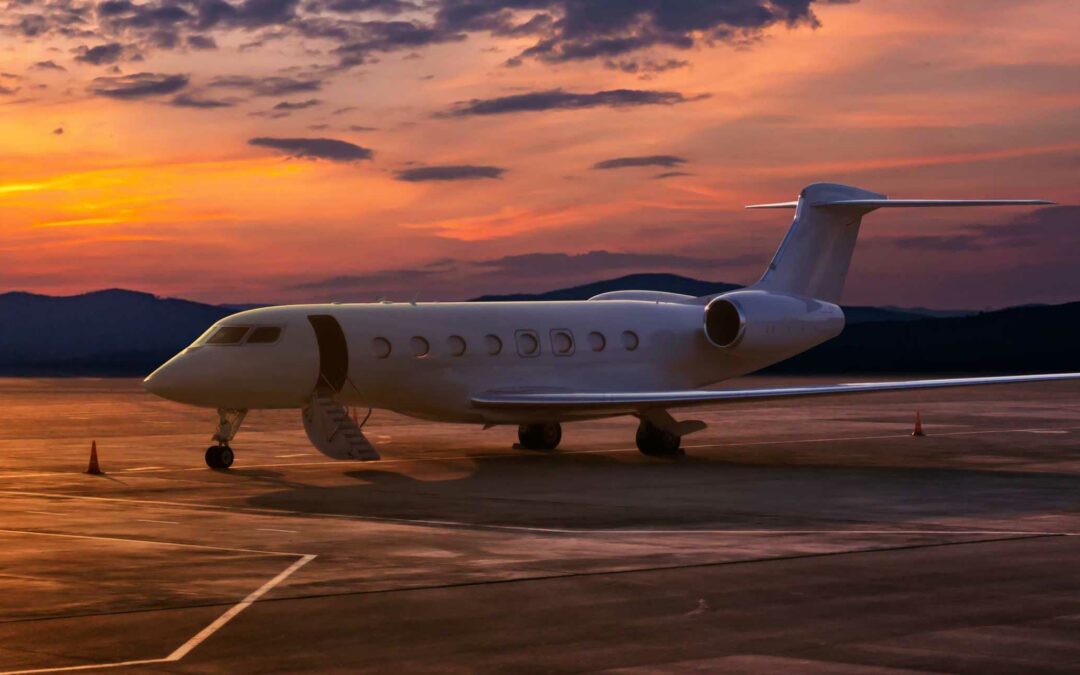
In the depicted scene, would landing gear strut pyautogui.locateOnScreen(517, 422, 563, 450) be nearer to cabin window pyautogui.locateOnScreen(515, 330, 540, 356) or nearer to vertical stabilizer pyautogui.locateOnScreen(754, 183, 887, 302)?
cabin window pyautogui.locateOnScreen(515, 330, 540, 356)

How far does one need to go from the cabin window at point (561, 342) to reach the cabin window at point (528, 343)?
1.27 ft

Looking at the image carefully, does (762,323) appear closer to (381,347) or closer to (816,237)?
(816,237)

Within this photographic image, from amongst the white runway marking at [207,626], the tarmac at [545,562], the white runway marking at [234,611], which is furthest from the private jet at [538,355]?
the white runway marking at [234,611]

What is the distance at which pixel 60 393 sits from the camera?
6500cm

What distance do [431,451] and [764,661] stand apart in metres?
20.5

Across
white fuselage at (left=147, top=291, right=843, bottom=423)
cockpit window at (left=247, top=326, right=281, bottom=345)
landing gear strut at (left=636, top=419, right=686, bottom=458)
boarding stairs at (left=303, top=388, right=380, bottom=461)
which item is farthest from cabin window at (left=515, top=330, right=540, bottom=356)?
cockpit window at (left=247, top=326, right=281, bottom=345)

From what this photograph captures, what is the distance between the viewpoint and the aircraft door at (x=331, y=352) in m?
26.9

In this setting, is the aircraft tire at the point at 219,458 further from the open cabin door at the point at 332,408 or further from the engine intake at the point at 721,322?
the engine intake at the point at 721,322

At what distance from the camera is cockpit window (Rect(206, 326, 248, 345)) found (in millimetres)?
26391

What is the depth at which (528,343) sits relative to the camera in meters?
29.2

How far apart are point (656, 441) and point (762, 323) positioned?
12.4 ft

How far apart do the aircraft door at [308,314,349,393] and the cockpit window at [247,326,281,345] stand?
0.66m

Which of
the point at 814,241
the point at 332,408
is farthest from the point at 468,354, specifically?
the point at 814,241

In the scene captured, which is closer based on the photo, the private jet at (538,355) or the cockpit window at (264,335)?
Answer: the private jet at (538,355)
